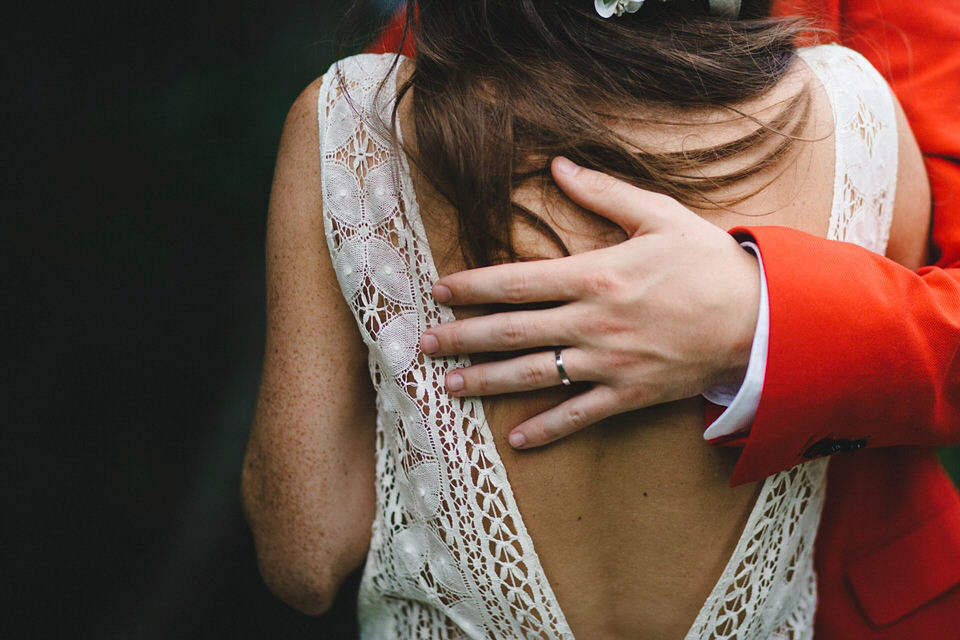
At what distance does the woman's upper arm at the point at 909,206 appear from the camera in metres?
0.99

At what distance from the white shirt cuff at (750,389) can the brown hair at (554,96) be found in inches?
6.2

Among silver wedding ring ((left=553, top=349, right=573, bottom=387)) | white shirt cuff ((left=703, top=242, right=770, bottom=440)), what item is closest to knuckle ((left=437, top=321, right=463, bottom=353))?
silver wedding ring ((left=553, top=349, right=573, bottom=387))

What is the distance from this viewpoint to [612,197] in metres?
0.84

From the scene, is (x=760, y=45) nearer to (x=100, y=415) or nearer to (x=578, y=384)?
(x=578, y=384)

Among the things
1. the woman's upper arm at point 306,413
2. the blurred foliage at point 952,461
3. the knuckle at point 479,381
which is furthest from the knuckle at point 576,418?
the blurred foliage at point 952,461

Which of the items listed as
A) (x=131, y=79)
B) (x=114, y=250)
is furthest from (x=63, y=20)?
(x=114, y=250)

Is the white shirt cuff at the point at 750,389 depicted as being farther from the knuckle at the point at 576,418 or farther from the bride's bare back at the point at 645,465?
the knuckle at the point at 576,418

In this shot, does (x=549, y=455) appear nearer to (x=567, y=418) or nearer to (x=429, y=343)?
(x=567, y=418)

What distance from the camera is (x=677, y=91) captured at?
88 cm

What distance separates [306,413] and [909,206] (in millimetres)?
969

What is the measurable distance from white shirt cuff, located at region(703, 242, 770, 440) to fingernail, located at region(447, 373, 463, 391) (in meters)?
0.32

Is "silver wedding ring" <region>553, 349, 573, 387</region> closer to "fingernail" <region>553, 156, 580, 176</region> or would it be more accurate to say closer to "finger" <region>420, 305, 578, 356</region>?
"finger" <region>420, 305, 578, 356</region>

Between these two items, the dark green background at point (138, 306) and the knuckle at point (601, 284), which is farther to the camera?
the dark green background at point (138, 306)

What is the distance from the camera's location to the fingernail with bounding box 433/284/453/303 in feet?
2.85
